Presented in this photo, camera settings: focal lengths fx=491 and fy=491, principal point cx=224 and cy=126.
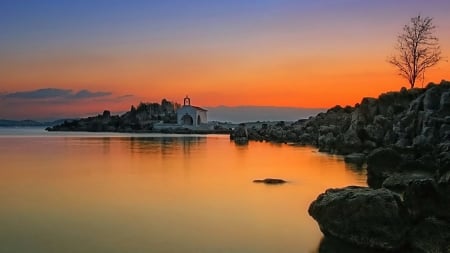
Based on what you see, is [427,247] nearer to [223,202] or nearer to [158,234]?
[158,234]

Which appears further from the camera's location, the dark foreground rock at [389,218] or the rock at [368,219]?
the rock at [368,219]

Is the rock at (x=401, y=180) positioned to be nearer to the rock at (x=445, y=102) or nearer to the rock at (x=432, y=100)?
the rock at (x=445, y=102)

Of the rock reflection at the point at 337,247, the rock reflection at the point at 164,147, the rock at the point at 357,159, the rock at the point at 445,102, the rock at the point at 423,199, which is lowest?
the rock reflection at the point at 337,247

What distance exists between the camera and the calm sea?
12.5 m

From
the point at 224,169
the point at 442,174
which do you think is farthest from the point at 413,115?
the point at 442,174

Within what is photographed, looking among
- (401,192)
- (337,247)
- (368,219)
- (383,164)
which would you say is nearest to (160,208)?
(337,247)

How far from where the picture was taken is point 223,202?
18.8m

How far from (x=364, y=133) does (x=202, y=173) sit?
19218mm

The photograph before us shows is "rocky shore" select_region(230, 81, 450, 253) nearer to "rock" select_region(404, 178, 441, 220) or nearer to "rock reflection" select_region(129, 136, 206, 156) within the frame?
"rock" select_region(404, 178, 441, 220)

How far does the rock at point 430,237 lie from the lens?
10617mm

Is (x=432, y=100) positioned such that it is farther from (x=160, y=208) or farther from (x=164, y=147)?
(x=164, y=147)

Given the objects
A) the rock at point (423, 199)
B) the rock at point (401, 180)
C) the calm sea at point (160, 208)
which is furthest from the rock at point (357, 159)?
the rock at point (423, 199)

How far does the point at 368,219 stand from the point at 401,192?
22.7 feet

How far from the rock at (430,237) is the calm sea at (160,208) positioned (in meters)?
2.33
